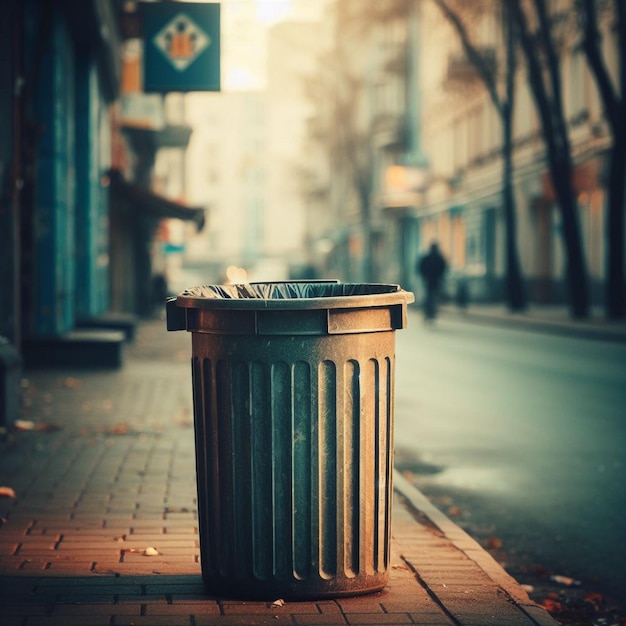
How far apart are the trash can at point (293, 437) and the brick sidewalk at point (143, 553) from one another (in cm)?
17

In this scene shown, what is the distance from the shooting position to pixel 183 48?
1334cm

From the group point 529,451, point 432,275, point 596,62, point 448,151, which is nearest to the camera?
point 529,451

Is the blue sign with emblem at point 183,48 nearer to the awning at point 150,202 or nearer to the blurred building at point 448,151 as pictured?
the awning at point 150,202

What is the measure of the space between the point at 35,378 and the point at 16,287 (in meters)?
3.94

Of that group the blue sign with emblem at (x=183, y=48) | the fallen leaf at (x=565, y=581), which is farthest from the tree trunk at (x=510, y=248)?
the fallen leaf at (x=565, y=581)

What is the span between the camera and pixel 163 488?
23.4ft

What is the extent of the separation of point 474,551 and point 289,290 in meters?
1.48

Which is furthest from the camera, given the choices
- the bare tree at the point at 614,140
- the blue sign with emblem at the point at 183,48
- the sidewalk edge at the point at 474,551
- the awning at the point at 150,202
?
the awning at the point at 150,202

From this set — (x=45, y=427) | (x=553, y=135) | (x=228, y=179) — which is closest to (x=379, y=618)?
(x=45, y=427)

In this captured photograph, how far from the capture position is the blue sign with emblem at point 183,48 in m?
13.2

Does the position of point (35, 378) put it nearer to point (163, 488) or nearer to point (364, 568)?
point (163, 488)

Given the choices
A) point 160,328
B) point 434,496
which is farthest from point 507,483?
point 160,328

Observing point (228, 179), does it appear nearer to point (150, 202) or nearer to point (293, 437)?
point (150, 202)

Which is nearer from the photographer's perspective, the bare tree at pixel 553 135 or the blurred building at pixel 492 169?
the bare tree at pixel 553 135
